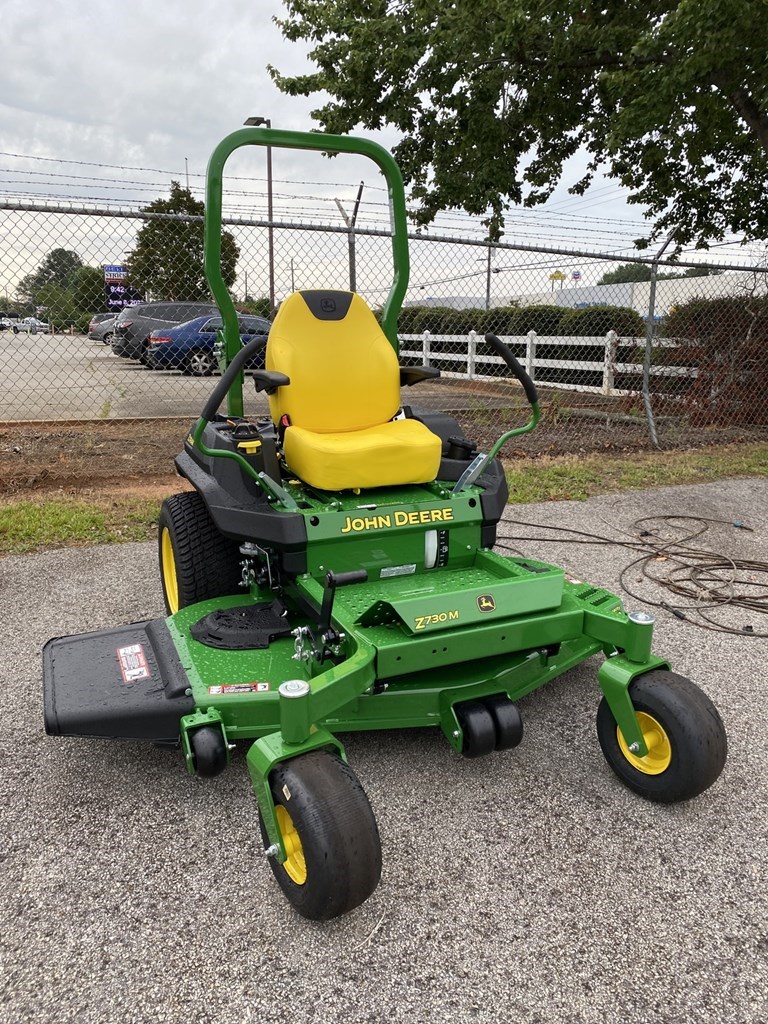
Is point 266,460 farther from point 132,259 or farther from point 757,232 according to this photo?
point 757,232

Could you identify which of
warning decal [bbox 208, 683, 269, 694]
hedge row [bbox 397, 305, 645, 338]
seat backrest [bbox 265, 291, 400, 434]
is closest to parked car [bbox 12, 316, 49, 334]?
seat backrest [bbox 265, 291, 400, 434]

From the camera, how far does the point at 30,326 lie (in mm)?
6121

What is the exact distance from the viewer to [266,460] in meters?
2.77

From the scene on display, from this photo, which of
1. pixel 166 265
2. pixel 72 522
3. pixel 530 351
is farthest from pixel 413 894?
pixel 530 351

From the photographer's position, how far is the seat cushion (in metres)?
2.68

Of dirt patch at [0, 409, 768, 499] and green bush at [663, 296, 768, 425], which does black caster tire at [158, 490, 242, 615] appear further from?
A: green bush at [663, 296, 768, 425]

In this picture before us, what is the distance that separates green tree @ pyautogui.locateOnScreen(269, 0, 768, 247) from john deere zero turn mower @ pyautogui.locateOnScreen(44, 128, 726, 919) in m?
5.16

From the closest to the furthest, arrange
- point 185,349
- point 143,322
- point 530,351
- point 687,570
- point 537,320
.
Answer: point 687,570
point 185,349
point 143,322
point 530,351
point 537,320

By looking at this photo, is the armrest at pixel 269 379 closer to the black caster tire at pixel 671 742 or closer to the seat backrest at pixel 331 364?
the seat backrest at pixel 331 364

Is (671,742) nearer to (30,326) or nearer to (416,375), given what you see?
(416,375)

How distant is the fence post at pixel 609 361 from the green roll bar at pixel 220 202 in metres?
6.09

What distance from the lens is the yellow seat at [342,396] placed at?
108 inches

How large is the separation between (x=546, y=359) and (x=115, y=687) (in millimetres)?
9737

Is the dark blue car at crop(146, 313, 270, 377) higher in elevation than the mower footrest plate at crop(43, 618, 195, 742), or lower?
higher
